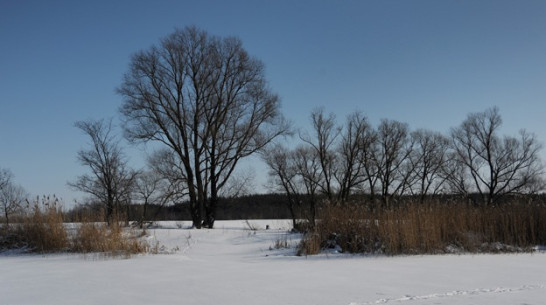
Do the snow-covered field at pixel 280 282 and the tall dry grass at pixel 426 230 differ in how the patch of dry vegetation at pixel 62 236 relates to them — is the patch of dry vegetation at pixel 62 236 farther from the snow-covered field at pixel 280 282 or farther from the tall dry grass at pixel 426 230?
the tall dry grass at pixel 426 230

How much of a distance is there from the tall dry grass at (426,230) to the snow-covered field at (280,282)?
1.11 metres

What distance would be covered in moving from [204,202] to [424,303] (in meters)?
21.8

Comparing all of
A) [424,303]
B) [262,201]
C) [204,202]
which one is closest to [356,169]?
[204,202]

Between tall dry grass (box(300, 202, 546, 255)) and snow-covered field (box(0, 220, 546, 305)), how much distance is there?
1.11 metres

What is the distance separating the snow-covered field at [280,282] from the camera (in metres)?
4.34

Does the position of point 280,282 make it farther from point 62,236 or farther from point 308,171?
point 308,171

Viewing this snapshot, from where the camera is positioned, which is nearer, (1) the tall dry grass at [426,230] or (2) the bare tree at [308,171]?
(1) the tall dry grass at [426,230]

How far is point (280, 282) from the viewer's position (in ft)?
17.6

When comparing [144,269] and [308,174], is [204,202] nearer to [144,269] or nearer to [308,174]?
[308,174]

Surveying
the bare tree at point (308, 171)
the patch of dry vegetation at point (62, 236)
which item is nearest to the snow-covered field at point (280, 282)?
the patch of dry vegetation at point (62, 236)

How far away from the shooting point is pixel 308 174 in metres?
33.2

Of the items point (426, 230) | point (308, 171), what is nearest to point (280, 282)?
point (426, 230)

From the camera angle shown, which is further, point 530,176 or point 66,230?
point 530,176

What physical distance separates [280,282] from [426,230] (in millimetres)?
5424
